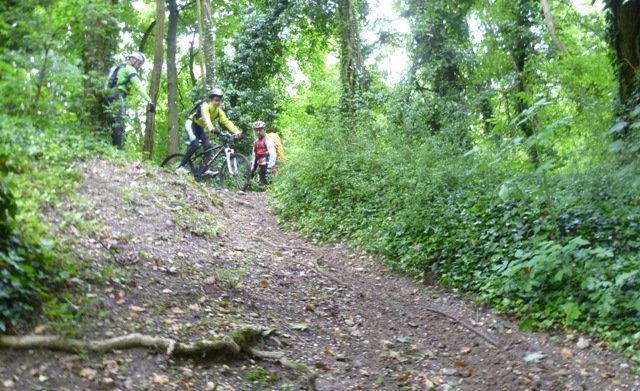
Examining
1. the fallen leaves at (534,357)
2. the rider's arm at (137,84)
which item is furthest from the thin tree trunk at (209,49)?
the fallen leaves at (534,357)

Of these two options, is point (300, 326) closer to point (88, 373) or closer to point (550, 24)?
point (88, 373)

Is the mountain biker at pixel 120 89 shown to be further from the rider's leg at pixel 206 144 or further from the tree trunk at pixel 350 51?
the tree trunk at pixel 350 51

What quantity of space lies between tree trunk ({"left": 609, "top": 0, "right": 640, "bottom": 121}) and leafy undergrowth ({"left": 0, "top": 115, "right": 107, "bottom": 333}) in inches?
285

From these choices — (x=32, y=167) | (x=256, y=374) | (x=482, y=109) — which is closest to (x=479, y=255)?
(x=256, y=374)

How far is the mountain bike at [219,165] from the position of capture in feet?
41.9

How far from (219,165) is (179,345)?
9023 mm

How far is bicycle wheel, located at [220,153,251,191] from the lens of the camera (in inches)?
513

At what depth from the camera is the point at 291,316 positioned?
6.14 metres

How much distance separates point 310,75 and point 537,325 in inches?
1062

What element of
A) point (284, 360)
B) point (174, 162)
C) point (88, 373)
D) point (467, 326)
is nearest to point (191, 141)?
point (174, 162)

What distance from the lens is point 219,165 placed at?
43.3 ft

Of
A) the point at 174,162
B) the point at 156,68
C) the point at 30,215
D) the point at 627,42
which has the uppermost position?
the point at 156,68

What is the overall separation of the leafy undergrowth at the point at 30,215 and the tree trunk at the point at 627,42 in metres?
7.23

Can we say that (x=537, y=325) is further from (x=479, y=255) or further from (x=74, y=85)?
(x=74, y=85)
